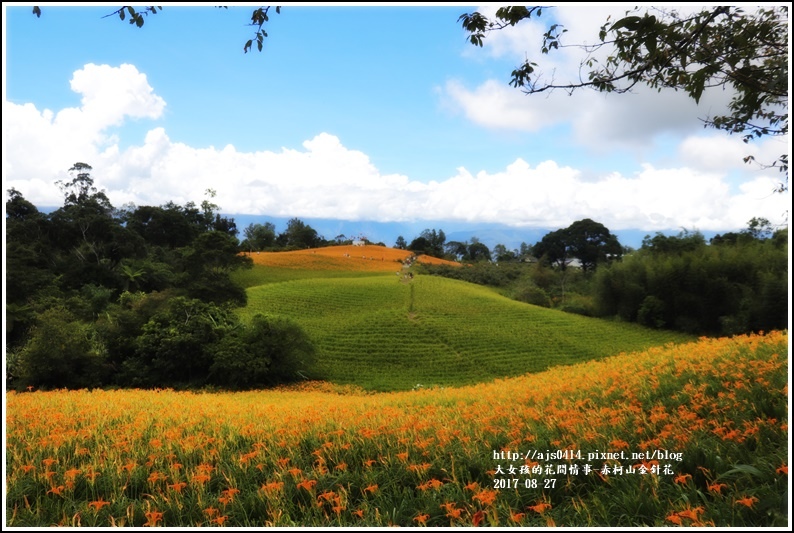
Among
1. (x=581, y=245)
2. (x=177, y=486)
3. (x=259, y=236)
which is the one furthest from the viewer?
(x=259, y=236)

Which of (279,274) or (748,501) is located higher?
(748,501)

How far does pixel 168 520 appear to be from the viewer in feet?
7.24

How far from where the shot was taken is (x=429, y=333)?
70.2ft

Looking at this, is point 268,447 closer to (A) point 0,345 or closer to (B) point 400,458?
(B) point 400,458

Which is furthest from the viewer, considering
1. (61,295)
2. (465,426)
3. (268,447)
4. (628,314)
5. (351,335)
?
(628,314)

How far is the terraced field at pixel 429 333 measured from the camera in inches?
688

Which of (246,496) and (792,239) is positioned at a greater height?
(792,239)

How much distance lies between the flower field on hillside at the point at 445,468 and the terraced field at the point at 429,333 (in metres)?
12.3

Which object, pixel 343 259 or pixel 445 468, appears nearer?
pixel 445 468

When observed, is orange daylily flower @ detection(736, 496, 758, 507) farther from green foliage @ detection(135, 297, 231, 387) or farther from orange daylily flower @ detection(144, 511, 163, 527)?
green foliage @ detection(135, 297, 231, 387)

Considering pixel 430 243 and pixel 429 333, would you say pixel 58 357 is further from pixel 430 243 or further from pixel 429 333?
pixel 430 243

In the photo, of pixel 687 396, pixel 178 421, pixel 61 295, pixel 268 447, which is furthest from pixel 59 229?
pixel 687 396

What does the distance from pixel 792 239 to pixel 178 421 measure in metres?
4.84

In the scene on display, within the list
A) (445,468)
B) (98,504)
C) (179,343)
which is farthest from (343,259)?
(98,504)
